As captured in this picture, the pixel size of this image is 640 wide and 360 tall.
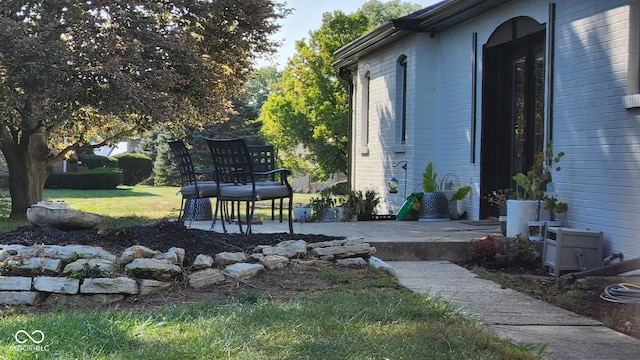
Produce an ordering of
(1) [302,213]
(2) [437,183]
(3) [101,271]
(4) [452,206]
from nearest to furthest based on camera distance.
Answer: (3) [101,271]
(4) [452,206]
(2) [437,183]
(1) [302,213]

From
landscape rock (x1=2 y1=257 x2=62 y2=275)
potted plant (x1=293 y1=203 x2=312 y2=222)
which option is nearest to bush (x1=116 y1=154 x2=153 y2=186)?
potted plant (x1=293 y1=203 x2=312 y2=222)

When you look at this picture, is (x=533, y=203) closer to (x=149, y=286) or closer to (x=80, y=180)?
(x=149, y=286)

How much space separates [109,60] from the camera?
1023cm

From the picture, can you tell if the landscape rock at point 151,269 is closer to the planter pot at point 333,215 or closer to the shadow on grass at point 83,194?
the planter pot at point 333,215

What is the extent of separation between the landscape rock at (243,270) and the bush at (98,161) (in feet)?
84.4

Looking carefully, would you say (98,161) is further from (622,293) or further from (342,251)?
(622,293)

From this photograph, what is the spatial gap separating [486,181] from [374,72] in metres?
4.03

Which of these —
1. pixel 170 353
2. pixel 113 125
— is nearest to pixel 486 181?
pixel 170 353

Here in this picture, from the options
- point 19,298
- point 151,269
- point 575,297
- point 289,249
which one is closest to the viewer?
point 19,298

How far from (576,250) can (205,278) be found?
3332mm

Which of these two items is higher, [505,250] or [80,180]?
[80,180]

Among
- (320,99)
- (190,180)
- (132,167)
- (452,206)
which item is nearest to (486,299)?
(190,180)

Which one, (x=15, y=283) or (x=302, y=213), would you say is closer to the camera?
(x=15, y=283)

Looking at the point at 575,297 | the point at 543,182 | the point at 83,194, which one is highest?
the point at 543,182
